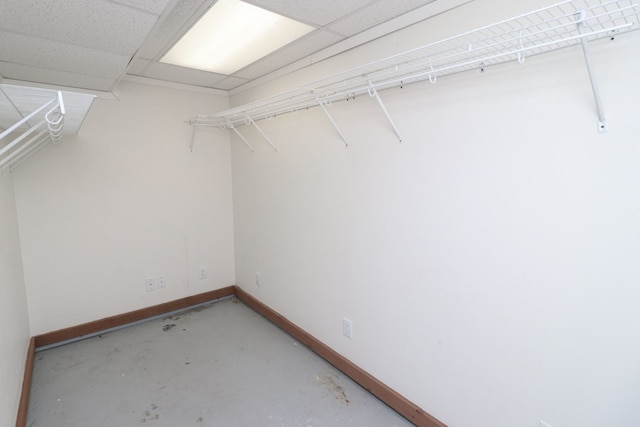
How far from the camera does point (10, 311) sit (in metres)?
1.73

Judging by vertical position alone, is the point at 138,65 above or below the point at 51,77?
above

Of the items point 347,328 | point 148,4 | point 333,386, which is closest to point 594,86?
point 148,4

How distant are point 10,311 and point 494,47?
8.85 feet

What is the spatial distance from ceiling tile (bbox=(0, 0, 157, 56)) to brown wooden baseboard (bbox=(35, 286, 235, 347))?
222cm

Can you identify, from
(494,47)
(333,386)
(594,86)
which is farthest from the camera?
(333,386)

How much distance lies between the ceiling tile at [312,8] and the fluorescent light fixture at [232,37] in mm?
97

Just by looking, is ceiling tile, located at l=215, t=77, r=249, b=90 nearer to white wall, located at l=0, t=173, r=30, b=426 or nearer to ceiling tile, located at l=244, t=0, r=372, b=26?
ceiling tile, located at l=244, t=0, r=372, b=26

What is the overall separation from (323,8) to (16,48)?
1611mm

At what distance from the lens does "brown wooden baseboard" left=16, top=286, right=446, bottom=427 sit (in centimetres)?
179

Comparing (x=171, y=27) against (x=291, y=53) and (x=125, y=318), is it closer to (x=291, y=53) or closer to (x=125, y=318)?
(x=291, y=53)

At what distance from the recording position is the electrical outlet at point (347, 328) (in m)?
2.16

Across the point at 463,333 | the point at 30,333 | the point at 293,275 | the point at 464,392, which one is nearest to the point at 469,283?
the point at 463,333

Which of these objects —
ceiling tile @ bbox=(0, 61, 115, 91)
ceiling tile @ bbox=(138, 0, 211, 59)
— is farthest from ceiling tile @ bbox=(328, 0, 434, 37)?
ceiling tile @ bbox=(0, 61, 115, 91)

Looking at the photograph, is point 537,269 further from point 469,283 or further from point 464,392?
point 464,392
